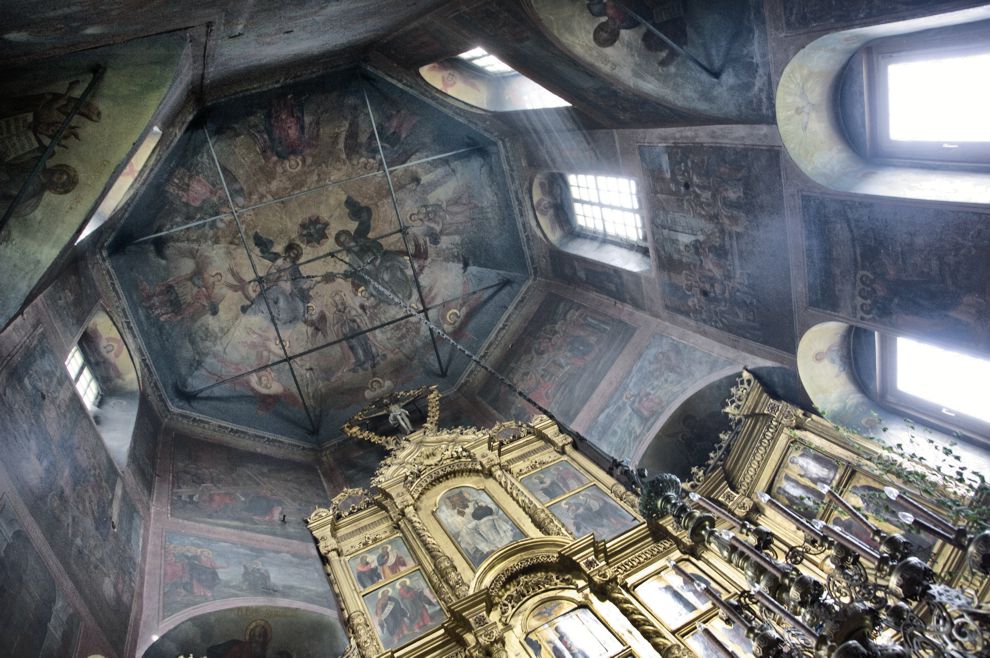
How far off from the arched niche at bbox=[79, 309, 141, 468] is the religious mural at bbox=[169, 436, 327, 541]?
120cm

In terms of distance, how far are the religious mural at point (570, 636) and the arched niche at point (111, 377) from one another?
753 cm

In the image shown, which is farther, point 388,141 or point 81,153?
point 388,141

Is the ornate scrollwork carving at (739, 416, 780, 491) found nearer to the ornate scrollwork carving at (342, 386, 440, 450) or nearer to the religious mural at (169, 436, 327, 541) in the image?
the ornate scrollwork carving at (342, 386, 440, 450)

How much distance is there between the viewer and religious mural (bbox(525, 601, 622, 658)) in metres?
7.63

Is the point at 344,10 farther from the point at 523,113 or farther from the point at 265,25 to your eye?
the point at 523,113

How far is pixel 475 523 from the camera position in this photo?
9594 mm

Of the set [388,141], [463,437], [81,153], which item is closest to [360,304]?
Answer: [388,141]

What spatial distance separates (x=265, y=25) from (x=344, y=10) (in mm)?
1020

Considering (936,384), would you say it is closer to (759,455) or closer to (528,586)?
(759,455)

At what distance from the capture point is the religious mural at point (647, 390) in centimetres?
1247

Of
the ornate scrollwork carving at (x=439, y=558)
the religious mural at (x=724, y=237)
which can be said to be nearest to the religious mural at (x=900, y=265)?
the religious mural at (x=724, y=237)

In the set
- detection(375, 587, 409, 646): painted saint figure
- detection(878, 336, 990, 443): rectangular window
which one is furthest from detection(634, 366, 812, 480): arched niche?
detection(375, 587, 409, 646): painted saint figure

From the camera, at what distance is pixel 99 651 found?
348 inches

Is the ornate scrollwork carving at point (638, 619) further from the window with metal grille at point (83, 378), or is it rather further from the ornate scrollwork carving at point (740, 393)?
the window with metal grille at point (83, 378)
